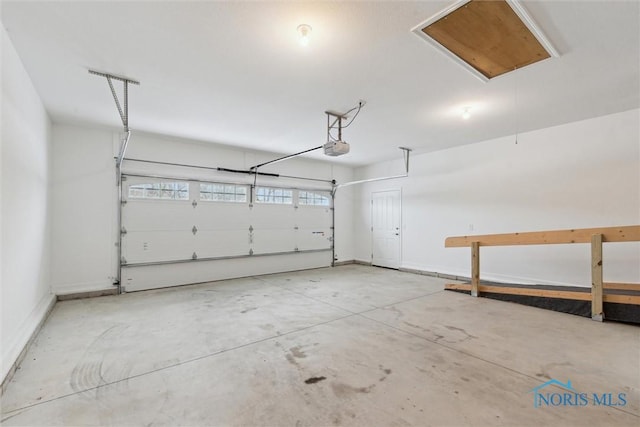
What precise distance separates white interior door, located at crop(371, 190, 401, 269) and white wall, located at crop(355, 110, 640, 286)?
10.0 inches

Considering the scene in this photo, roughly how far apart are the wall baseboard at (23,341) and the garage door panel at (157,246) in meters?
1.37

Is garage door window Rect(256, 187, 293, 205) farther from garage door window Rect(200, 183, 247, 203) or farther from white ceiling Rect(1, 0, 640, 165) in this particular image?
white ceiling Rect(1, 0, 640, 165)

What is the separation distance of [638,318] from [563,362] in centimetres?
175

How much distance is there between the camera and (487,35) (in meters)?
2.36

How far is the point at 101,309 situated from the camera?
4.06 m

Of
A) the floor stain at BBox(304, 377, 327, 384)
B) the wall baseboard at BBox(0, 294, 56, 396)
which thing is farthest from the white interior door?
the wall baseboard at BBox(0, 294, 56, 396)

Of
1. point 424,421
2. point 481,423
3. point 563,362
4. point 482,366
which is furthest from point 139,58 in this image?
point 563,362

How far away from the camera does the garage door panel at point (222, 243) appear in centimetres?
582

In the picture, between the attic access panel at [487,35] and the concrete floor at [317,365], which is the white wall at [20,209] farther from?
the attic access panel at [487,35]

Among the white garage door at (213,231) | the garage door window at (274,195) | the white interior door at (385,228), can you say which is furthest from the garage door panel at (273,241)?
the white interior door at (385,228)

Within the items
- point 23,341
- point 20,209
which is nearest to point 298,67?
point 20,209

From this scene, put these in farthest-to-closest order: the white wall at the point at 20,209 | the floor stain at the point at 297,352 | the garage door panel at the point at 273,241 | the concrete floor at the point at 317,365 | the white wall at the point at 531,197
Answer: the garage door panel at the point at 273,241 → the white wall at the point at 531,197 → the floor stain at the point at 297,352 → the white wall at the point at 20,209 → the concrete floor at the point at 317,365

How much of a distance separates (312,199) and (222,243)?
2.68 meters

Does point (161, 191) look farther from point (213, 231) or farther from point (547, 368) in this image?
point (547, 368)
